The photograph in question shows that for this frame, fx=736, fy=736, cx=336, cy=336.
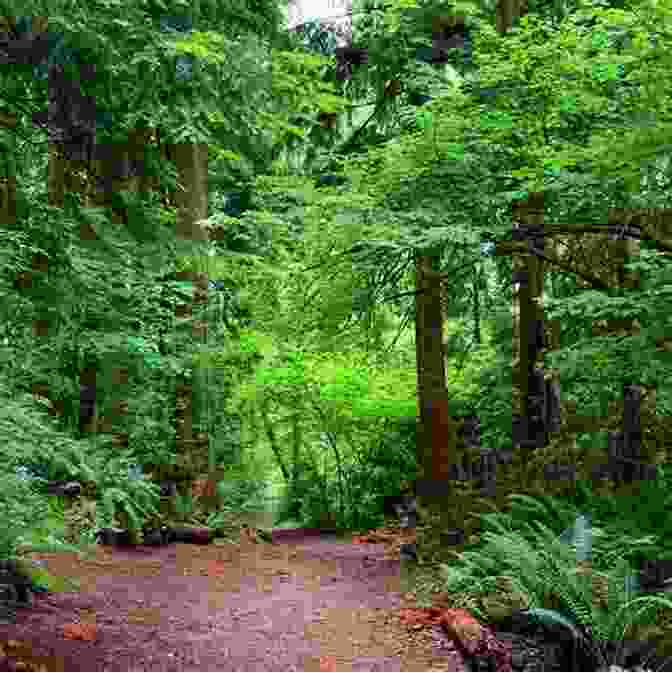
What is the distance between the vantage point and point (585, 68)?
263 inches

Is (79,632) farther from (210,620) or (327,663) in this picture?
(327,663)

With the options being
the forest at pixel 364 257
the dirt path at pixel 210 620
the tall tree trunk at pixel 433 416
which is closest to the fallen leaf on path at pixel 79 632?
the dirt path at pixel 210 620

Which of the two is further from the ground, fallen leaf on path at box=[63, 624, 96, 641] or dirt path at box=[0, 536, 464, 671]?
fallen leaf on path at box=[63, 624, 96, 641]

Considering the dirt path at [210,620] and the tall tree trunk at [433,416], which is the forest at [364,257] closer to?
the tall tree trunk at [433,416]

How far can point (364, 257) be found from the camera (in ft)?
24.4

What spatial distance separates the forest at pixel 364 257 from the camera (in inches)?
200

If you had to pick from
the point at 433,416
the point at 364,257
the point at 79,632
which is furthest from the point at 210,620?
the point at 433,416

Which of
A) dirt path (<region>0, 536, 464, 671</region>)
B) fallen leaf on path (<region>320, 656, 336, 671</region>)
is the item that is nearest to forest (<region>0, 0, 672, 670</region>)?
dirt path (<region>0, 536, 464, 671</region>)

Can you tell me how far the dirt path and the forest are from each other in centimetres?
56

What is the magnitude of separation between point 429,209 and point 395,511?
10.5 meters

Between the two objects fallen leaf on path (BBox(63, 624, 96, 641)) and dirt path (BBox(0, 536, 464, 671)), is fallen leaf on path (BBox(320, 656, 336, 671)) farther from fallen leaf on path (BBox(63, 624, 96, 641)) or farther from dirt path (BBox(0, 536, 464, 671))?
fallen leaf on path (BBox(63, 624, 96, 641))

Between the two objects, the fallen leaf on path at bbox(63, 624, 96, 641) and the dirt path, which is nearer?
the dirt path

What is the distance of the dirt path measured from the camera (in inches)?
191

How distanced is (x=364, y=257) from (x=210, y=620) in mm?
3683
